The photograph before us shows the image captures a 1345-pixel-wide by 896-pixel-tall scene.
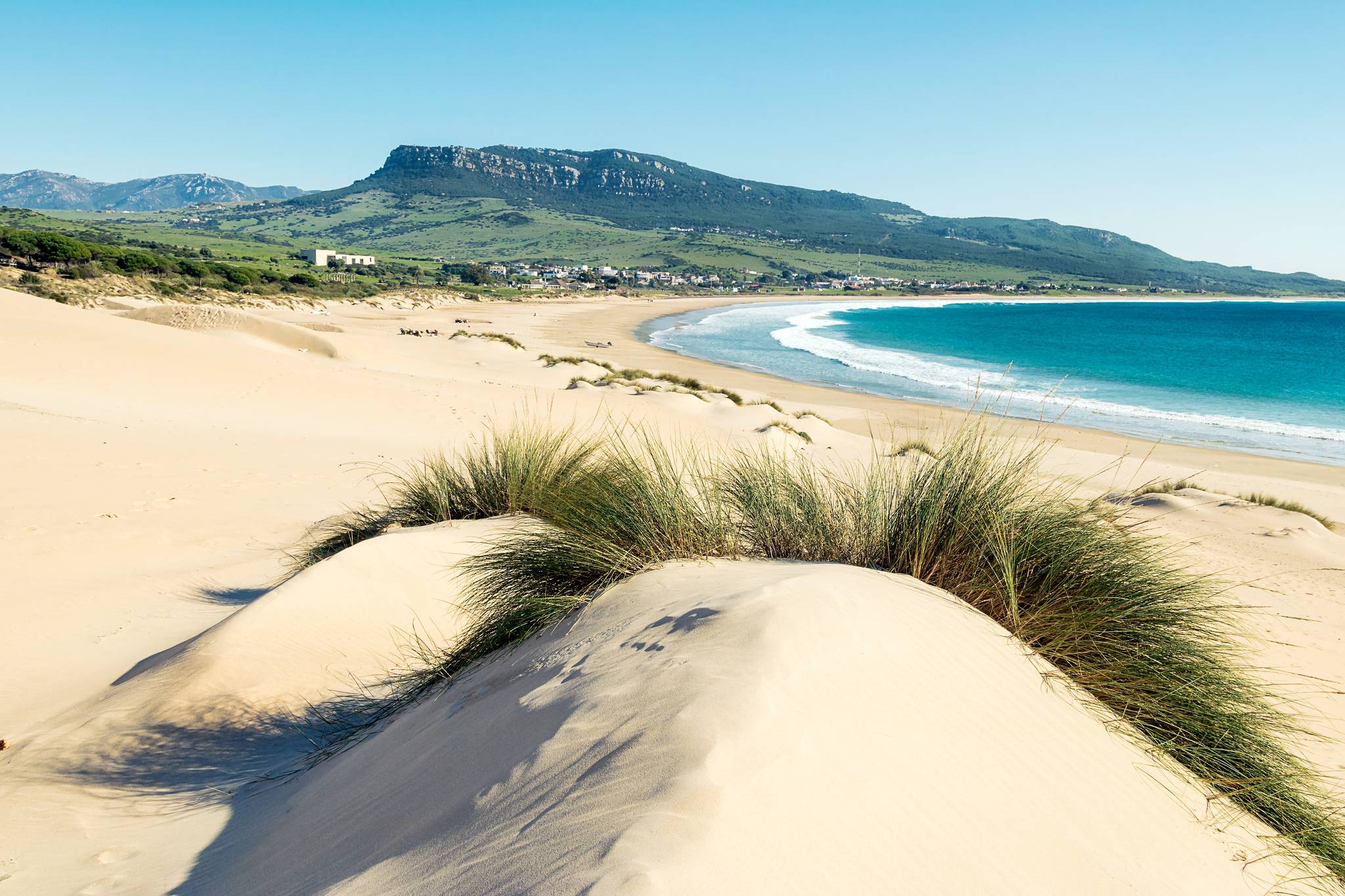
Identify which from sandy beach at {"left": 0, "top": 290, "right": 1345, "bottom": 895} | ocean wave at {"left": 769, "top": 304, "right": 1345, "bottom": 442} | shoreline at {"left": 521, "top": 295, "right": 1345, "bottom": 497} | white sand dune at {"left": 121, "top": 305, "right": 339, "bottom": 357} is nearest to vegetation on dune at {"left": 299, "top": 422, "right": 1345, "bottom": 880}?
sandy beach at {"left": 0, "top": 290, "right": 1345, "bottom": 895}

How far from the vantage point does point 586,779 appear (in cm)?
222

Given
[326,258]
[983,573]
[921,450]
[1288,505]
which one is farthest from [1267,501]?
[326,258]

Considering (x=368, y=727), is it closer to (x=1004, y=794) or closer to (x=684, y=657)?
(x=684, y=657)

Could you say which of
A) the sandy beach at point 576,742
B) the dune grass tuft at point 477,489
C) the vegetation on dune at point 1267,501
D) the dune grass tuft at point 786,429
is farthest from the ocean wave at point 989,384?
the sandy beach at point 576,742

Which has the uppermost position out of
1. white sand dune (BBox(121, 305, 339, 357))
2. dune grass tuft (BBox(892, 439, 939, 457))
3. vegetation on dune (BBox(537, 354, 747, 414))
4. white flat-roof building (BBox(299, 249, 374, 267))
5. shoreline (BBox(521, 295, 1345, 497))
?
white flat-roof building (BBox(299, 249, 374, 267))

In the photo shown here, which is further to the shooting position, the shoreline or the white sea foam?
the white sea foam

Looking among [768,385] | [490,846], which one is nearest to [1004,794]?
[490,846]

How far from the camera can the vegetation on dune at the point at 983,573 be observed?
10.4 feet

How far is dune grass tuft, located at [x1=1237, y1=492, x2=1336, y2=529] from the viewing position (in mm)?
12945

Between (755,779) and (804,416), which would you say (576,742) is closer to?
(755,779)

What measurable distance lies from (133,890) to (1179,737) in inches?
163

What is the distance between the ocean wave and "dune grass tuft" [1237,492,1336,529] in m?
3.63

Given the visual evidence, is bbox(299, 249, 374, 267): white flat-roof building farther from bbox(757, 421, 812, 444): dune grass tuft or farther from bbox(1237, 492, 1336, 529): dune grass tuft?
bbox(1237, 492, 1336, 529): dune grass tuft

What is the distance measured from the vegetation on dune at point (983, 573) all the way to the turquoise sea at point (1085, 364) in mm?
677
